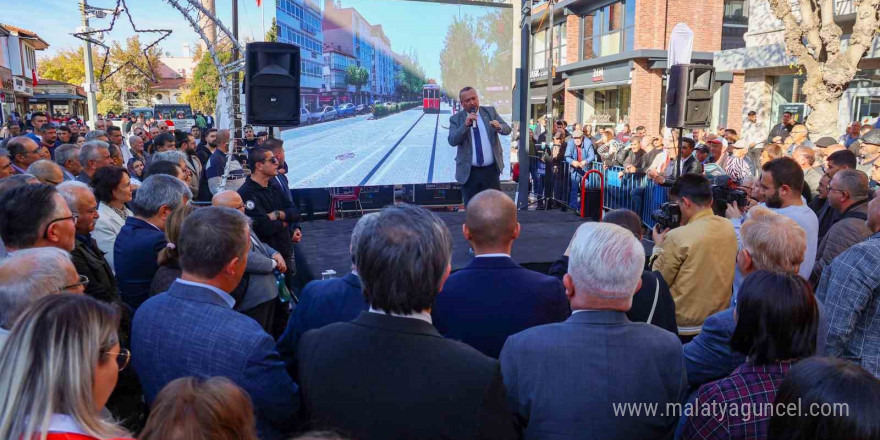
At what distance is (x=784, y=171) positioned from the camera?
3814 millimetres

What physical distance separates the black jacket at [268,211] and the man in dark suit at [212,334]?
8.30 feet

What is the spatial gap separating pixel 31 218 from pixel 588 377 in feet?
8.34

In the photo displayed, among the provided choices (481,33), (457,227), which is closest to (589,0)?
(481,33)

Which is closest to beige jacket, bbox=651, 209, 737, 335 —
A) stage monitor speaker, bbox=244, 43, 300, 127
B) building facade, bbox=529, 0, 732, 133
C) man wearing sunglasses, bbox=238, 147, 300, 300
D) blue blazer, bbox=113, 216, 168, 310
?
blue blazer, bbox=113, 216, 168, 310

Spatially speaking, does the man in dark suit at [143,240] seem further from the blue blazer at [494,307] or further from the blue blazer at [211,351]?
the blue blazer at [494,307]

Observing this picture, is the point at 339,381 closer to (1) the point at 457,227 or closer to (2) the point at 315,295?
(2) the point at 315,295

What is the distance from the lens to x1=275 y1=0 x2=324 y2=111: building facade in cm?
795

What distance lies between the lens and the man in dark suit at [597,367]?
5.67 ft

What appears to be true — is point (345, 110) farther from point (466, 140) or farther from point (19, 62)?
point (19, 62)

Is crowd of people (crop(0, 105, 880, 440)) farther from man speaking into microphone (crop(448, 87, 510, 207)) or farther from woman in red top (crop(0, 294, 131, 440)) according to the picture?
man speaking into microphone (crop(448, 87, 510, 207))

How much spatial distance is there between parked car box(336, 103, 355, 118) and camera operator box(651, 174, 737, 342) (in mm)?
6492

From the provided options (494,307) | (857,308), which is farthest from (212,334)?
(857,308)

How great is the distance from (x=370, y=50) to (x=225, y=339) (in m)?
7.68

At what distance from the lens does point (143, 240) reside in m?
3.09
